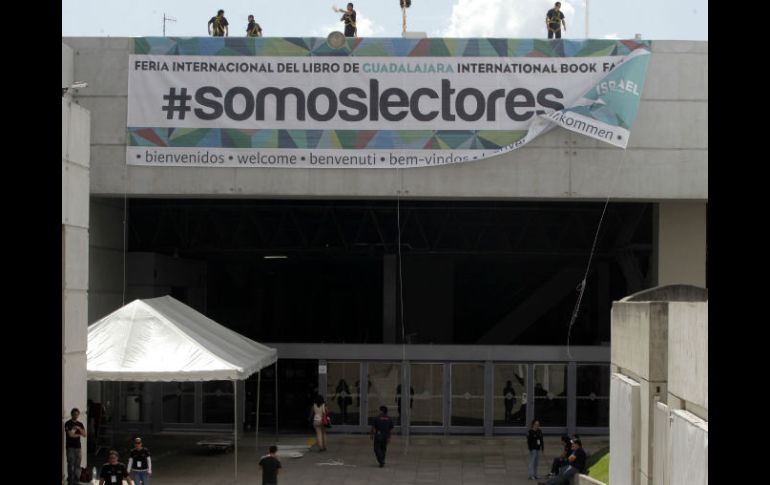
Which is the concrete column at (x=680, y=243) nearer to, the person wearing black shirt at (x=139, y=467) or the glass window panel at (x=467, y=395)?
the glass window panel at (x=467, y=395)

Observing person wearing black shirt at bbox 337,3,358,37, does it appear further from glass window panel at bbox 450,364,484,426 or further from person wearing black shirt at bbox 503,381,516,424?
person wearing black shirt at bbox 503,381,516,424

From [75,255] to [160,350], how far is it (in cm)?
440

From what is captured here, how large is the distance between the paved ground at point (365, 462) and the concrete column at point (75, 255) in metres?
3.84

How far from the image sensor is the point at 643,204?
104 ft

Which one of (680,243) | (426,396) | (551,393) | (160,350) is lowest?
(426,396)

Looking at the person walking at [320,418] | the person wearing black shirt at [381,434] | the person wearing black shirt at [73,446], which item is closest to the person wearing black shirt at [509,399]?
the person walking at [320,418]

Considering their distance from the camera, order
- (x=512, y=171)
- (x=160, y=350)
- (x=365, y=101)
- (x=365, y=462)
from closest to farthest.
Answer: (x=160, y=350)
(x=365, y=462)
(x=365, y=101)
(x=512, y=171)

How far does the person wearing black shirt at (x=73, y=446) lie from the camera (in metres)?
18.4

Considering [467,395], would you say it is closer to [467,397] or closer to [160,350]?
[467,397]

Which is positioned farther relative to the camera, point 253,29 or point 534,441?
point 253,29

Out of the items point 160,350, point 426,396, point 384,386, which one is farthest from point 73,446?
point 426,396

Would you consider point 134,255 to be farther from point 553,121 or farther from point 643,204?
point 643,204

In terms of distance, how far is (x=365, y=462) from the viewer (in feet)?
83.1
